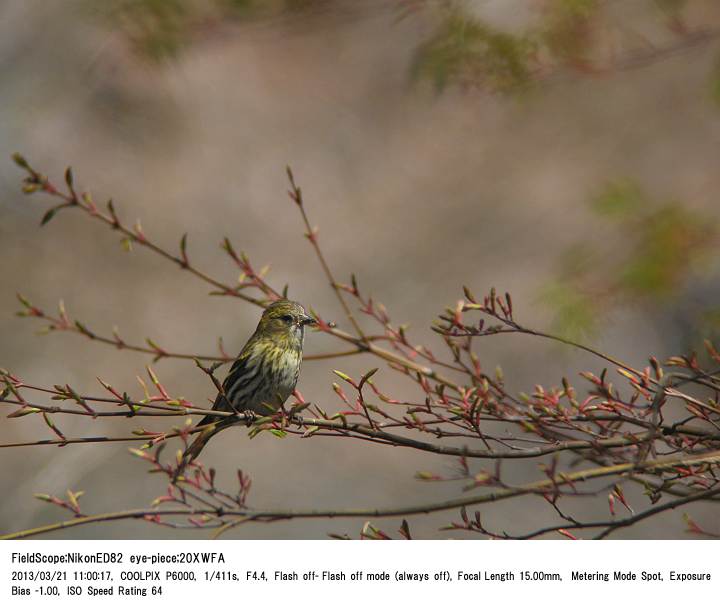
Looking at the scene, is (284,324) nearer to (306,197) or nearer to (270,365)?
(270,365)

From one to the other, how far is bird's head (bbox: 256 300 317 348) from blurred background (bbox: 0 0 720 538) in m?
3.61

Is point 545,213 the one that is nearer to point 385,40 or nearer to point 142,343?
point 385,40

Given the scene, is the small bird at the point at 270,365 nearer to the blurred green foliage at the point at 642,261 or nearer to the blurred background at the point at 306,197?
the blurred green foliage at the point at 642,261

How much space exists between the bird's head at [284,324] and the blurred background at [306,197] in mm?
3612

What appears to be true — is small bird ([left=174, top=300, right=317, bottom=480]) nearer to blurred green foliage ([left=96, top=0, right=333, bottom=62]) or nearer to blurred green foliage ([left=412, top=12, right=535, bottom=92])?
blurred green foliage ([left=412, top=12, right=535, bottom=92])

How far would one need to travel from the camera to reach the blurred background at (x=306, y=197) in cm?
819

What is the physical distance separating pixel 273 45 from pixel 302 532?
7.81 meters

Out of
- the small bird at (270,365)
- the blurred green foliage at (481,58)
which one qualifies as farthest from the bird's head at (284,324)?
the blurred green foliage at (481,58)

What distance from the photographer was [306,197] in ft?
36.9

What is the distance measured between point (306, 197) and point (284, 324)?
25.4 ft

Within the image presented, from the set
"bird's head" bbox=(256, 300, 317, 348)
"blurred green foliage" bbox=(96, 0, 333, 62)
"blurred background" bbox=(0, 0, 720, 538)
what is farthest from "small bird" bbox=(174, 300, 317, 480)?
"blurred background" bbox=(0, 0, 720, 538)

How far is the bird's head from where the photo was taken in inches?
139

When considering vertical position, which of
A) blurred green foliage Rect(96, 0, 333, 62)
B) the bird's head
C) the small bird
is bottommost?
the small bird

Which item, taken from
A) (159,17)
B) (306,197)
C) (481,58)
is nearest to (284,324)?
(481,58)
